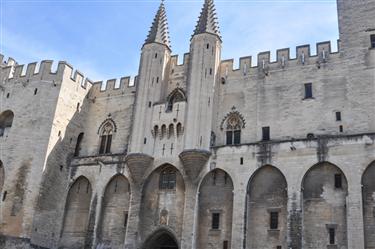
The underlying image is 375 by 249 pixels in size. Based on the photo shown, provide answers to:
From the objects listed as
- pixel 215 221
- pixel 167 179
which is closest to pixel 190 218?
pixel 215 221

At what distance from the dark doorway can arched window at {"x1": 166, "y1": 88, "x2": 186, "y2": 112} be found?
7.20m

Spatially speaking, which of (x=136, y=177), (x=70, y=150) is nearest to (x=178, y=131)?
(x=136, y=177)

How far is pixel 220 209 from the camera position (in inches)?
997

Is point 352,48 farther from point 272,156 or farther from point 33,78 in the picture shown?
point 33,78

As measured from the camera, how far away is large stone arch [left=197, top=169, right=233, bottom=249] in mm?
24766

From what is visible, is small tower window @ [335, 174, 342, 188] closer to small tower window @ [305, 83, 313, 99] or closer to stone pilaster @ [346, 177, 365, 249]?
stone pilaster @ [346, 177, 365, 249]

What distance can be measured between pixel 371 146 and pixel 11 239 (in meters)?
18.9

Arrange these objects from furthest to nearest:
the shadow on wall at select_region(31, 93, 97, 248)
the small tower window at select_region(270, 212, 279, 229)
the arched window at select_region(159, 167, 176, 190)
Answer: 1. the shadow on wall at select_region(31, 93, 97, 248)
2. the arched window at select_region(159, 167, 176, 190)
3. the small tower window at select_region(270, 212, 279, 229)

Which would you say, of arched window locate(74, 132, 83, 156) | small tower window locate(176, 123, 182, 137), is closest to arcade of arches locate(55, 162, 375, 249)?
small tower window locate(176, 123, 182, 137)

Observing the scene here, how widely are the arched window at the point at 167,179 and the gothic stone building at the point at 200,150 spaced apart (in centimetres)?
7

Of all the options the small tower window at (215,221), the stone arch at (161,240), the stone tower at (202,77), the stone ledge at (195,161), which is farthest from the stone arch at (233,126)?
the stone arch at (161,240)

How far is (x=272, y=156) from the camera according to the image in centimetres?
2453

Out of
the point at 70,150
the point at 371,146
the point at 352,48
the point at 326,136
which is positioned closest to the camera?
the point at 371,146

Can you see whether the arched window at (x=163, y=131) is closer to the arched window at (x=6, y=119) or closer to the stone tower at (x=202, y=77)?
the stone tower at (x=202, y=77)
